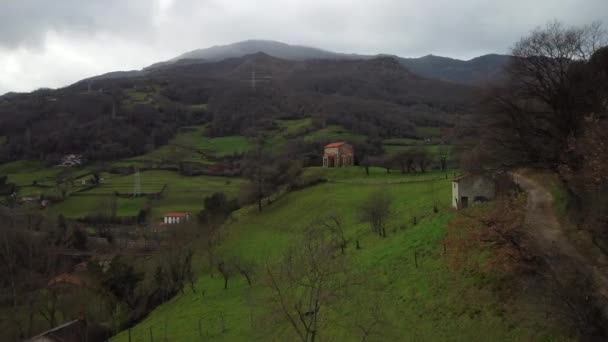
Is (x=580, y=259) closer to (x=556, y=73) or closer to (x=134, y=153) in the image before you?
(x=556, y=73)

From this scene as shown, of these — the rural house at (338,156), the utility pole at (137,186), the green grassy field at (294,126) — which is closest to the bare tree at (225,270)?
the rural house at (338,156)

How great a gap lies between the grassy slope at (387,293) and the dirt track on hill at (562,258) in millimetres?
1761

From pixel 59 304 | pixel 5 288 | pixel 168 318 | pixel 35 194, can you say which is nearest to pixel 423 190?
pixel 168 318

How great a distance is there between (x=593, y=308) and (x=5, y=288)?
1898 inches

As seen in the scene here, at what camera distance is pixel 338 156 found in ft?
234

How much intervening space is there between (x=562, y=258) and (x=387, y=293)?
7778mm

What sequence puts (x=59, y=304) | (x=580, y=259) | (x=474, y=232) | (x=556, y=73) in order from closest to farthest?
(x=580, y=259) → (x=474, y=232) → (x=556, y=73) → (x=59, y=304)

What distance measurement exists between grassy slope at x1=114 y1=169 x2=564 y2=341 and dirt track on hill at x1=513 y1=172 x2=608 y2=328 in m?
1.76

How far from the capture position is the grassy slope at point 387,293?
1636cm

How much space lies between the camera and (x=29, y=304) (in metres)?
38.3

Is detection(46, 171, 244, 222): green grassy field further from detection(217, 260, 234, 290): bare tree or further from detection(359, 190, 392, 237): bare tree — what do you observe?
detection(359, 190, 392, 237): bare tree

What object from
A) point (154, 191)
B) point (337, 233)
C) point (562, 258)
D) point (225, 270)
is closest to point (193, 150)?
point (154, 191)

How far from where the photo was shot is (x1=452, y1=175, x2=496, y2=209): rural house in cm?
2567

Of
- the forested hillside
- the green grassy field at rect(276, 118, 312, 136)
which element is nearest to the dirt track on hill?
the forested hillside
